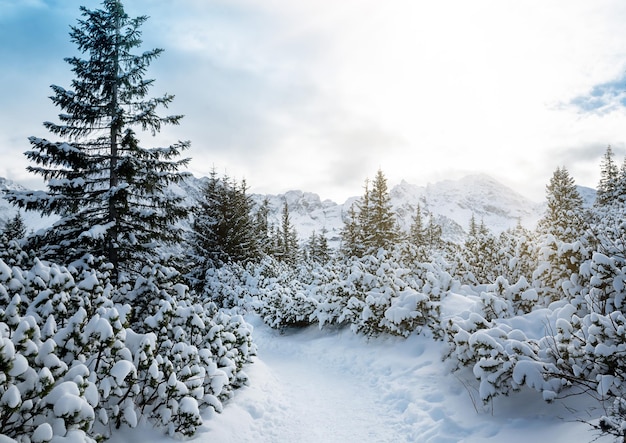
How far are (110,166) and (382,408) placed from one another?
32.1ft

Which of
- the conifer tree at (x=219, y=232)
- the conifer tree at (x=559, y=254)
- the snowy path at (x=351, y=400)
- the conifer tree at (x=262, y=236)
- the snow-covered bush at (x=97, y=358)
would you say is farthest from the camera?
the conifer tree at (x=262, y=236)

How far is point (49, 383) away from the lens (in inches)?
123

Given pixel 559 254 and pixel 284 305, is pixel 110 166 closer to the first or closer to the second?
pixel 284 305

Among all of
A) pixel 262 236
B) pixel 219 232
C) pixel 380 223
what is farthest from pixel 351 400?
pixel 262 236

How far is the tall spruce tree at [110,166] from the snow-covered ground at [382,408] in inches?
210

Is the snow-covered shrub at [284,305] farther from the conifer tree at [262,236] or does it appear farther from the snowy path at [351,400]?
the conifer tree at [262,236]

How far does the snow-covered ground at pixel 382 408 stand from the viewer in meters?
4.53

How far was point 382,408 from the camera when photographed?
6.40m

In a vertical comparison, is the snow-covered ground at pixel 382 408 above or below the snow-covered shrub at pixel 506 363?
below

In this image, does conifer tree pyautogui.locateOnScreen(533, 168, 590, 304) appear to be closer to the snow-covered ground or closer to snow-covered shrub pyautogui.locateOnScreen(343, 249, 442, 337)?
snow-covered shrub pyautogui.locateOnScreen(343, 249, 442, 337)

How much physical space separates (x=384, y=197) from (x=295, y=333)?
14.8m

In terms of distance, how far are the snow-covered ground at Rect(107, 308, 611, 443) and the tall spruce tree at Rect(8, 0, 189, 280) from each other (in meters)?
5.34

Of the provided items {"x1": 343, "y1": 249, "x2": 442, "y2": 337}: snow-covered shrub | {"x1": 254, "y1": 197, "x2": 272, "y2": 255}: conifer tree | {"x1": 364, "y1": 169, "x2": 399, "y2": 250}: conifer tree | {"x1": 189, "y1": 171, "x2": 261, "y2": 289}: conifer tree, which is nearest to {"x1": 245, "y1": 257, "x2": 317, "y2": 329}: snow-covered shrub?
{"x1": 343, "y1": 249, "x2": 442, "y2": 337}: snow-covered shrub

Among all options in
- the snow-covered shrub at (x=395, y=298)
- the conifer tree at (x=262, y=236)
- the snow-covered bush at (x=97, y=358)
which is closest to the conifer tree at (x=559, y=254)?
the snow-covered shrub at (x=395, y=298)
